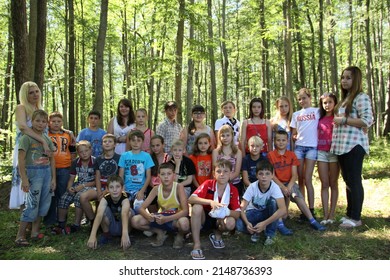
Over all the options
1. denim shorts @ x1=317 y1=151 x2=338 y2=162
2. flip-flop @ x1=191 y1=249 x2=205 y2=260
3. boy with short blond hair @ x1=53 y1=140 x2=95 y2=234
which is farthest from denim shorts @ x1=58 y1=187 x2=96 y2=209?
denim shorts @ x1=317 y1=151 x2=338 y2=162

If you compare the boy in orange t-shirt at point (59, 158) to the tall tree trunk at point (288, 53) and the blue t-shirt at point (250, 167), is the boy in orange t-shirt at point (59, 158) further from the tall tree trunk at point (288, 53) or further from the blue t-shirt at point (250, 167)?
the tall tree trunk at point (288, 53)

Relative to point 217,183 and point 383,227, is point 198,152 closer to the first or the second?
point 217,183

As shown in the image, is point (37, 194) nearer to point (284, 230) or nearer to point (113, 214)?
point (113, 214)

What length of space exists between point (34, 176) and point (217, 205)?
2600 millimetres

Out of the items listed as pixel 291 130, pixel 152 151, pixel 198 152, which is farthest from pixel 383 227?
pixel 152 151

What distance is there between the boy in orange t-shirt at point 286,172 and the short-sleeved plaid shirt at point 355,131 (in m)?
0.68

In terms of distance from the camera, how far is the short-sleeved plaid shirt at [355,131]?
458 cm

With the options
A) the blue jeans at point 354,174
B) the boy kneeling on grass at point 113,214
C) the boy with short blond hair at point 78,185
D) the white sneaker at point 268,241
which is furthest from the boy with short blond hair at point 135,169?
the blue jeans at point 354,174

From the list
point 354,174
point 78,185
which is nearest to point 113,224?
point 78,185

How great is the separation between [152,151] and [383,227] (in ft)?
12.0

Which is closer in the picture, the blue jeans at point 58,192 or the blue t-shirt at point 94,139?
the blue jeans at point 58,192

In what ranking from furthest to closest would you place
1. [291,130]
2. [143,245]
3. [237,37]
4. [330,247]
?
[237,37] → [291,130] → [143,245] → [330,247]

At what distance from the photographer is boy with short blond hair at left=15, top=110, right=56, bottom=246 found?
4406 millimetres
